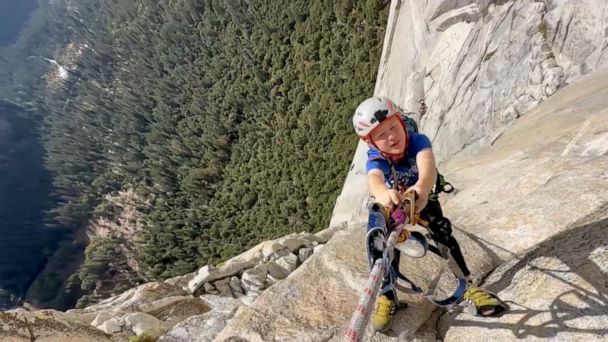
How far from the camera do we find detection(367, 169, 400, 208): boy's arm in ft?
17.4

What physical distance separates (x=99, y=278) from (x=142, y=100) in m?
42.2

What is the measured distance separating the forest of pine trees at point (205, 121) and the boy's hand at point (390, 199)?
4221 cm

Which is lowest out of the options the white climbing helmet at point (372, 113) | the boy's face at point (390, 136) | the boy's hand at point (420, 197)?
the boy's hand at point (420, 197)

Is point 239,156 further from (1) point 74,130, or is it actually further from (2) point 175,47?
(1) point 74,130

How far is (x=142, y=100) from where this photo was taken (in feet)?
359

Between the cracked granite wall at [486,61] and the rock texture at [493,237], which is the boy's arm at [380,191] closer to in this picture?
the rock texture at [493,237]

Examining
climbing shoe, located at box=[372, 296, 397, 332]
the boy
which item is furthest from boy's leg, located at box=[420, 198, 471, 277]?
climbing shoe, located at box=[372, 296, 397, 332]

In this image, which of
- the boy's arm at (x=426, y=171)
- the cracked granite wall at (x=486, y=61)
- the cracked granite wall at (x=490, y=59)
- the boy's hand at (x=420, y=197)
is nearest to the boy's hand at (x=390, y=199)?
the boy's hand at (x=420, y=197)

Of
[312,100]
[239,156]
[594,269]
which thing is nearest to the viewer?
[594,269]

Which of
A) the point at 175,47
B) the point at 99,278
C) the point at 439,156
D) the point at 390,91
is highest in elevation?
the point at 175,47

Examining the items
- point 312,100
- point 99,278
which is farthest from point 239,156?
point 99,278

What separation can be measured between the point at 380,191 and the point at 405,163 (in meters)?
0.71

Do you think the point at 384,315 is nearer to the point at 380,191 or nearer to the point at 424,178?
the point at 380,191

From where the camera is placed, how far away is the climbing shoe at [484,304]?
5895 mm
